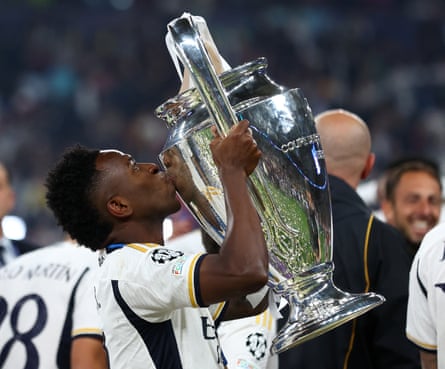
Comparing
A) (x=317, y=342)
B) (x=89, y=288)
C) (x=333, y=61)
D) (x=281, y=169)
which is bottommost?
(x=317, y=342)

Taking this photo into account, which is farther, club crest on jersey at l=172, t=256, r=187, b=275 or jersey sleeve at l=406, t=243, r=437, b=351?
jersey sleeve at l=406, t=243, r=437, b=351

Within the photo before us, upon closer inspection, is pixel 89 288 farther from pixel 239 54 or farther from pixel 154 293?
pixel 239 54

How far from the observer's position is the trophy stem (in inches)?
79.0

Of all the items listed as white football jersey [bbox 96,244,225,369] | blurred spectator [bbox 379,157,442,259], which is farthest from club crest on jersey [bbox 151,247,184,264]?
blurred spectator [bbox 379,157,442,259]

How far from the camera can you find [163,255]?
212cm

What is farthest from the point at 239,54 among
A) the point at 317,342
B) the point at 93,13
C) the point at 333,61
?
the point at 317,342

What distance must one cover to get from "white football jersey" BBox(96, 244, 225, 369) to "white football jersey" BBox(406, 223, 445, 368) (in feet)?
1.99

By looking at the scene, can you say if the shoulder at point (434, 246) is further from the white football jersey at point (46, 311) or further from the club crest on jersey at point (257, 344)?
the white football jersey at point (46, 311)

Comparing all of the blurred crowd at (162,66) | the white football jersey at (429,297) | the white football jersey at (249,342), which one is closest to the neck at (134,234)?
the white football jersey at (249,342)

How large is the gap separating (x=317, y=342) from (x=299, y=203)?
113 cm

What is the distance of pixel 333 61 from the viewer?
12.0m

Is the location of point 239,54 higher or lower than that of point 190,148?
higher

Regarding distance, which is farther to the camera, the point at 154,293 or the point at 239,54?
the point at 239,54

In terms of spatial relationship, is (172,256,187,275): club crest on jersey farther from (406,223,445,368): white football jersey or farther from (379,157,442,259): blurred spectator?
(379,157,442,259): blurred spectator
